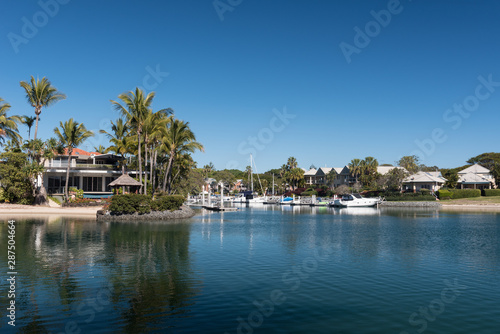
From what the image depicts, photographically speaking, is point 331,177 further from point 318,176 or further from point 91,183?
point 91,183

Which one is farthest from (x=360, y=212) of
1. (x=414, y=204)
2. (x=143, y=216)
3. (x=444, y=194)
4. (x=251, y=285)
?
(x=251, y=285)

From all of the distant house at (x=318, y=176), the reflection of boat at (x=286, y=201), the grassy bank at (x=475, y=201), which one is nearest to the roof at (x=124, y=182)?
the reflection of boat at (x=286, y=201)

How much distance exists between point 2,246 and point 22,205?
29.1 m

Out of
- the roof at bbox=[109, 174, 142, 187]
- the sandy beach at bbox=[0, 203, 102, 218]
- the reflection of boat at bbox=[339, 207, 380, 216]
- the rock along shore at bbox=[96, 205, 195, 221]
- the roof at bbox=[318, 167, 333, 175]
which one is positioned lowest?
the reflection of boat at bbox=[339, 207, 380, 216]

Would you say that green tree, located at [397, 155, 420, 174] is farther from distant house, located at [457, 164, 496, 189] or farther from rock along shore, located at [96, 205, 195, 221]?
rock along shore, located at [96, 205, 195, 221]

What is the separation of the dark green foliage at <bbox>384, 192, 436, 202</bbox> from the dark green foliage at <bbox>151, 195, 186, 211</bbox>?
58.8 metres

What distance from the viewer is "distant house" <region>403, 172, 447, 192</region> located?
9381cm

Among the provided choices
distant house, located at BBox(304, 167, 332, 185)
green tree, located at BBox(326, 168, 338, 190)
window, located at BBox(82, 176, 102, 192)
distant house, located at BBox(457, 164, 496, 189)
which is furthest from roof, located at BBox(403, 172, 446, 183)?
window, located at BBox(82, 176, 102, 192)

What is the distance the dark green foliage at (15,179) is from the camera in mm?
44987

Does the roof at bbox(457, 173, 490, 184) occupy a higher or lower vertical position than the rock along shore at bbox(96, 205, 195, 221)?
higher

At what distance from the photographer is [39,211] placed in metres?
44.5

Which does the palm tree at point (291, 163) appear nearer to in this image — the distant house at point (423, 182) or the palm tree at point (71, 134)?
the distant house at point (423, 182)

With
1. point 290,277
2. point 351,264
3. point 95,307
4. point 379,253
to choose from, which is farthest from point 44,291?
point 379,253

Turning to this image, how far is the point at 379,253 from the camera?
70.0 feet
